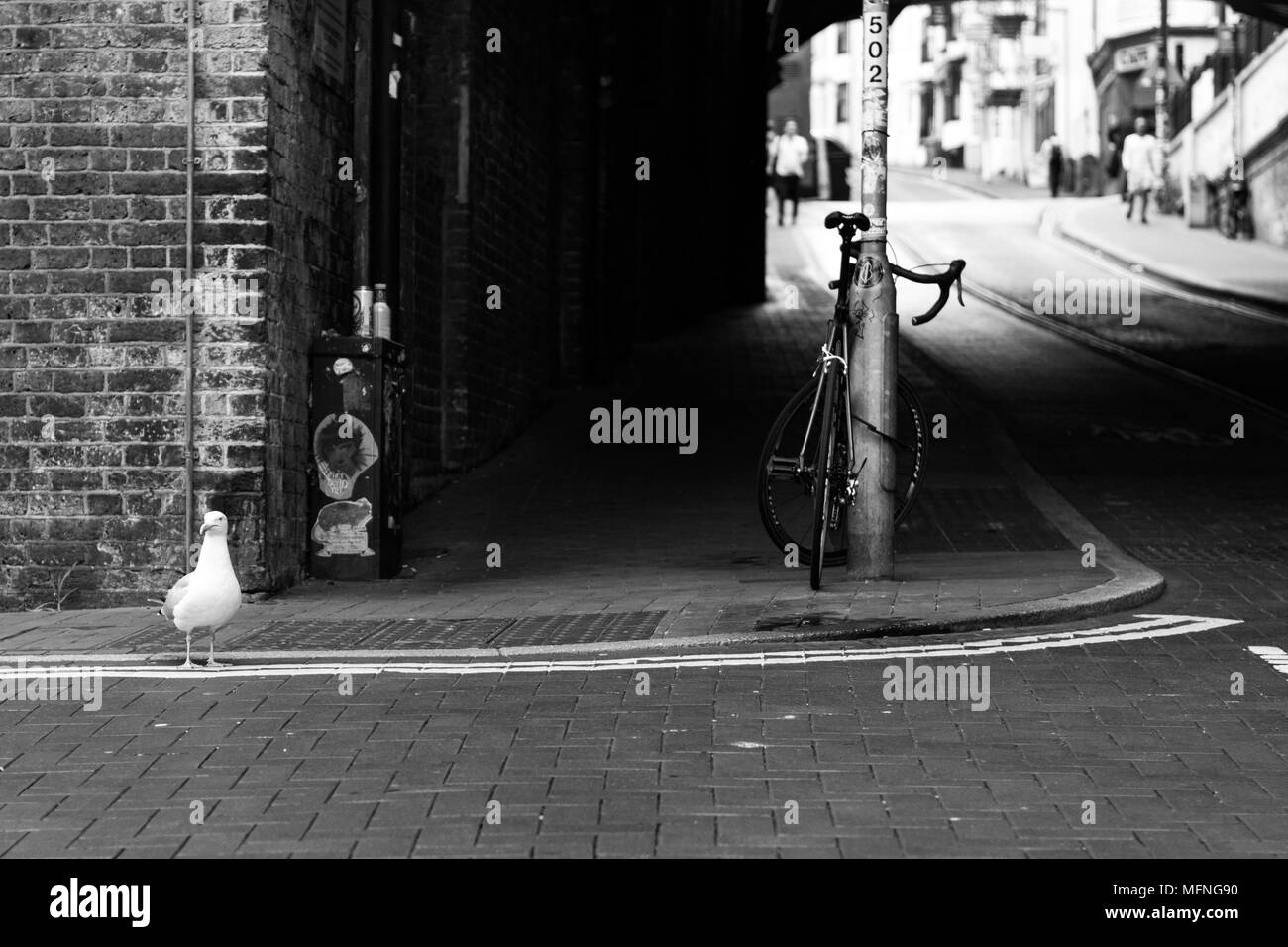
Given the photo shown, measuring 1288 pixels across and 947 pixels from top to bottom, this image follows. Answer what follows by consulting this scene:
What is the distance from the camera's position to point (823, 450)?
34.3ft

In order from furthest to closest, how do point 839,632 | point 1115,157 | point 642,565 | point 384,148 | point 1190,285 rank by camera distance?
point 1115,157 → point 1190,285 → point 384,148 → point 642,565 → point 839,632

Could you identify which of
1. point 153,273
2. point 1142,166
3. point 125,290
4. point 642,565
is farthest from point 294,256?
point 1142,166

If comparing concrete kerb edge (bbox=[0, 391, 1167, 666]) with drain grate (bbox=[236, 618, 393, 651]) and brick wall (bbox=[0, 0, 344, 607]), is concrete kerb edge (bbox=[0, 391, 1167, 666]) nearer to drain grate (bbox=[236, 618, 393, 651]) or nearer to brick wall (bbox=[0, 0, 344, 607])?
drain grate (bbox=[236, 618, 393, 651])

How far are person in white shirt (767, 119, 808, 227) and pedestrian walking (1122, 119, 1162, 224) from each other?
752 cm

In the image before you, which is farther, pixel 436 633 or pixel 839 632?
pixel 436 633

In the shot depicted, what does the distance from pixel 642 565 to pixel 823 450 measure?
1999mm

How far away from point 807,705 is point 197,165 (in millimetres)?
5426

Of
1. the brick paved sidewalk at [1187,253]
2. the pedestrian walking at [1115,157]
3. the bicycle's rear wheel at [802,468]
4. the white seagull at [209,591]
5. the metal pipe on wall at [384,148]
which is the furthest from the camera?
the pedestrian walking at [1115,157]

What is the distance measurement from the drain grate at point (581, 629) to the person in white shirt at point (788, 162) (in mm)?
31847

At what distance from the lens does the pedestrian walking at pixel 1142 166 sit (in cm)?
4391

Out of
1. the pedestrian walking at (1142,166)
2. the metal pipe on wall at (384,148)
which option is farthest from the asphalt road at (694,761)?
the pedestrian walking at (1142,166)

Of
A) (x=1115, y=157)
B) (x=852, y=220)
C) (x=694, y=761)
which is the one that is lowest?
(x=694, y=761)

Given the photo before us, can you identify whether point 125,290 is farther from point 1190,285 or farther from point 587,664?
point 1190,285

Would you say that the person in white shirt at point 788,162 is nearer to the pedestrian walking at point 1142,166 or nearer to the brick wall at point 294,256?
the pedestrian walking at point 1142,166
